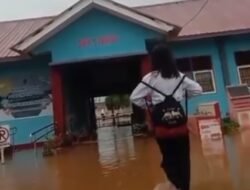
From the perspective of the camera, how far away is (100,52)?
15883 mm

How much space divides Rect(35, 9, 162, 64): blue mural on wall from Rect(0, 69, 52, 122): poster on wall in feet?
5.86

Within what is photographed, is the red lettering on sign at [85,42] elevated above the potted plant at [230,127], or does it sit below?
above

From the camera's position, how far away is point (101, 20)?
1612 centimetres

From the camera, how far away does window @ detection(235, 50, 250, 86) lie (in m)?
18.0

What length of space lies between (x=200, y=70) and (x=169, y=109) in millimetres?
13679

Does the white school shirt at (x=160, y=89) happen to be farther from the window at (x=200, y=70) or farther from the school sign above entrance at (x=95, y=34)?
the window at (x=200, y=70)

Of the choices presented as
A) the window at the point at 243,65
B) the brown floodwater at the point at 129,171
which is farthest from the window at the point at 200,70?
the brown floodwater at the point at 129,171

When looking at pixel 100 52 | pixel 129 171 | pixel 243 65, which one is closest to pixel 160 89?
pixel 129 171

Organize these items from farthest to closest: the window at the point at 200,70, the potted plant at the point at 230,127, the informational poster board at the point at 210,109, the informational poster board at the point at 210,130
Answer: the window at the point at 200,70, the potted plant at the point at 230,127, the informational poster board at the point at 210,109, the informational poster board at the point at 210,130

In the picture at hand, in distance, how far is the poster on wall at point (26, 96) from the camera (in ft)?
56.8

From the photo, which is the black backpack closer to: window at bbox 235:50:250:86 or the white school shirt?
the white school shirt

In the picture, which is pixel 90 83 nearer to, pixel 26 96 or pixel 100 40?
pixel 26 96

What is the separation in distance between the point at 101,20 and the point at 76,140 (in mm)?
4051

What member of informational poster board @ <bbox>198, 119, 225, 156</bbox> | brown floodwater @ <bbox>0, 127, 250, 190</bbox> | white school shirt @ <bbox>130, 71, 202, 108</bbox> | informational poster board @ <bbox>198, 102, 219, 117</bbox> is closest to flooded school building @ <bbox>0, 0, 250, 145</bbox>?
informational poster board @ <bbox>198, 102, 219, 117</bbox>
